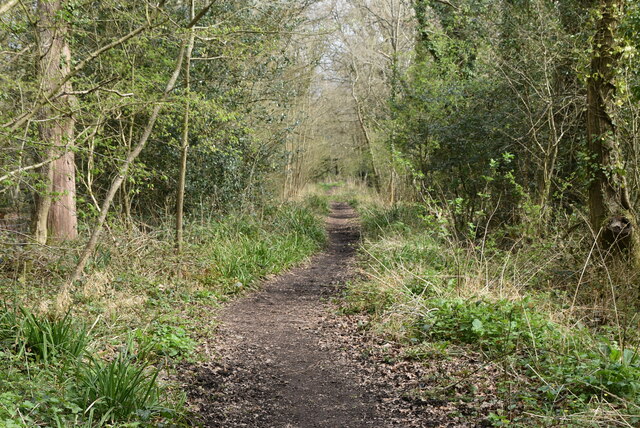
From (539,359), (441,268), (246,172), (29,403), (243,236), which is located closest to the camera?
(29,403)

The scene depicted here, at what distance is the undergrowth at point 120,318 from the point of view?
144 inches

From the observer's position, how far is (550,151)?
946 cm

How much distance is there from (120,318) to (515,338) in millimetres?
4284

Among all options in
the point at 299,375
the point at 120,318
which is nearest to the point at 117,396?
the point at 299,375

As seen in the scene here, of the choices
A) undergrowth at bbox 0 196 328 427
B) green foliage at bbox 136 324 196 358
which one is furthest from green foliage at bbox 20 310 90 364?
green foliage at bbox 136 324 196 358

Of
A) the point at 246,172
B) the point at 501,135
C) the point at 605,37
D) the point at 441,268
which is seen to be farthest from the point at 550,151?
the point at 246,172

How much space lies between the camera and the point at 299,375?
5.26 metres

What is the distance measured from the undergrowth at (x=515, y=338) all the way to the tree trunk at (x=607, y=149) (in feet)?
3.34

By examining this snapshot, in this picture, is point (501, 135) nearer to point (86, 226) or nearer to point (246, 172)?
point (246, 172)

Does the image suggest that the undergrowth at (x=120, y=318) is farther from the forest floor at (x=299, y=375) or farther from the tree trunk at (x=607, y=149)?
the tree trunk at (x=607, y=149)

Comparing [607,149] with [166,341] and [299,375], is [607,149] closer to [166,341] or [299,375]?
[299,375]

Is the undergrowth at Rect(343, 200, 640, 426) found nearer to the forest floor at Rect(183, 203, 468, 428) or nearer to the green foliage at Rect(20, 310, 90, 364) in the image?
the forest floor at Rect(183, 203, 468, 428)

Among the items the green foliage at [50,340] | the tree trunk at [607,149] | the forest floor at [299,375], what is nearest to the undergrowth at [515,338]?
the forest floor at [299,375]

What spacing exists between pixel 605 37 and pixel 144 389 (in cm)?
720
